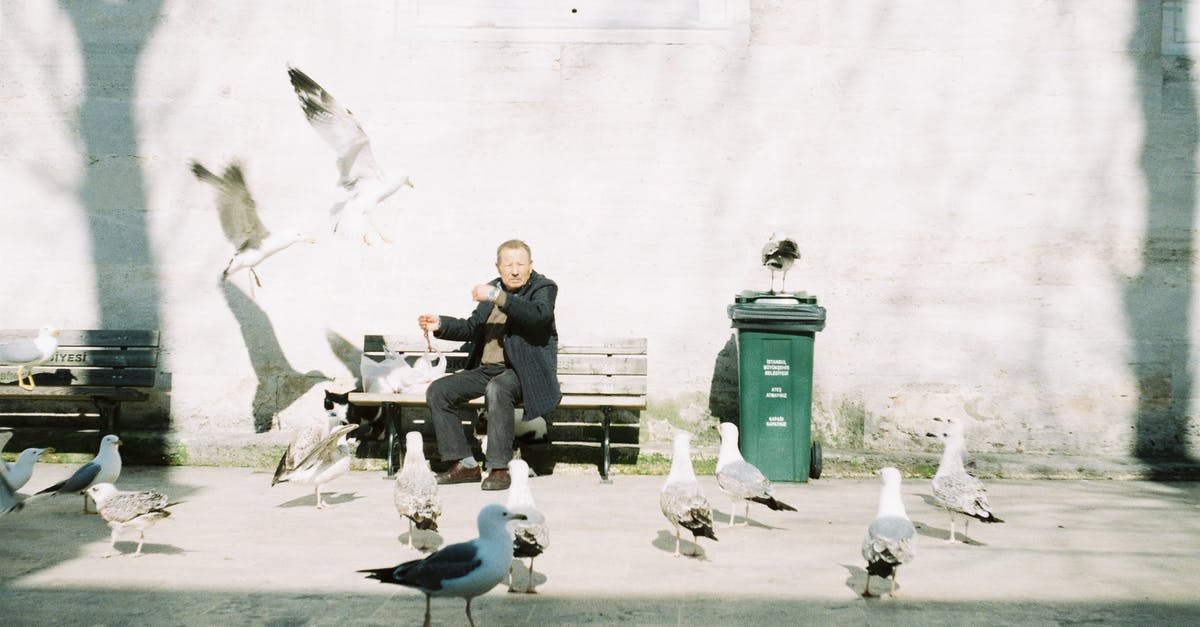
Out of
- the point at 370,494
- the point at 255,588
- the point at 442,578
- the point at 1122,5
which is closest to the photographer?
the point at 442,578

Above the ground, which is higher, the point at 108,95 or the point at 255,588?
the point at 108,95

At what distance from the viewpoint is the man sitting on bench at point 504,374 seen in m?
7.20

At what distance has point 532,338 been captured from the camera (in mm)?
7379

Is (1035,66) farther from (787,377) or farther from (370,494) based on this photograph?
(370,494)

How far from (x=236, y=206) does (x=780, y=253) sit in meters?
4.14

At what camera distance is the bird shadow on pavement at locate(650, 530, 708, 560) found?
17.6 feet

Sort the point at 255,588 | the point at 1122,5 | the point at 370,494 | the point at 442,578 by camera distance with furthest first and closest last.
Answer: the point at 1122,5 → the point at 370,494 → the point at 255,588 → the point at 442,578

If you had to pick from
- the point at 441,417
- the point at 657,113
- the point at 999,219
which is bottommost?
the point at 441,417

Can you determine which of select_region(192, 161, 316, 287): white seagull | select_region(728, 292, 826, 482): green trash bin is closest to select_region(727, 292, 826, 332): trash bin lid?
select_region(728, 292, 826, 482): green trash bin

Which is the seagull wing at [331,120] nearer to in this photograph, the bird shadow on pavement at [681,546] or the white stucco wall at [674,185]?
the white stucco wall at [674,185]

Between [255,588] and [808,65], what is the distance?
5580 mm

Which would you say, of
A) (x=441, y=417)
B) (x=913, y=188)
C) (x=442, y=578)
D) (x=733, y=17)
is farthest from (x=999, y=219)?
(x=442, y=578)

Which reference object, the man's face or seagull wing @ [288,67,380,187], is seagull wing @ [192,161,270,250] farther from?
the man's face

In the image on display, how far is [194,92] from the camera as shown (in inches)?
328
